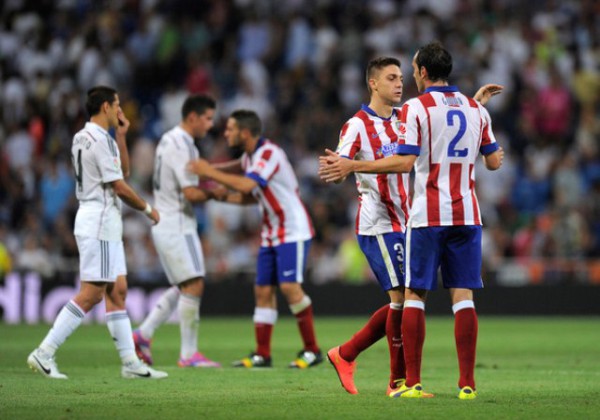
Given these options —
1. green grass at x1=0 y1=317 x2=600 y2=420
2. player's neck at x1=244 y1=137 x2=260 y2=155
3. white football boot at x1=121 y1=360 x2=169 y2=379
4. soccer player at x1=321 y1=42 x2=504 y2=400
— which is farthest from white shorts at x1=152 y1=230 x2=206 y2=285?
soccer player at x1=321 y1=42 x2=504 y2=400

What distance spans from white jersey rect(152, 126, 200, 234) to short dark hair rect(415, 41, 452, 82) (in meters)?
4.13

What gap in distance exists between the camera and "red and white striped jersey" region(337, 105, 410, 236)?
29.9ft

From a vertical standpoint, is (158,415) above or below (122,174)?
below

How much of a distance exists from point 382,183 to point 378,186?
40mm

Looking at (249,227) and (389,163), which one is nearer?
(389,163)

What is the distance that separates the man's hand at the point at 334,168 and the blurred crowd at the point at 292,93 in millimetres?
12188

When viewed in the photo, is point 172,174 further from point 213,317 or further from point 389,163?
point 213,317

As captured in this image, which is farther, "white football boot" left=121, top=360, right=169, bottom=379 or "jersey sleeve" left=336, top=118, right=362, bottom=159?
"white football boot" left=121, top=360, right=169, bottom=379

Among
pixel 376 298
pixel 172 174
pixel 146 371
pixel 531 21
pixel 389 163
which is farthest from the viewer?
pixel 531 21

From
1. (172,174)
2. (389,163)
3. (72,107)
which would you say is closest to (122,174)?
(172,174)

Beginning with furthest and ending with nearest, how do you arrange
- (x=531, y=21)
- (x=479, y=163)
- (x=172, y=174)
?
(x=531, y=21), (x=479, y=163), (x=172, y=174)

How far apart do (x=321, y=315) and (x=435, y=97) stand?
1244cm

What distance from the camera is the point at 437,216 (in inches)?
314

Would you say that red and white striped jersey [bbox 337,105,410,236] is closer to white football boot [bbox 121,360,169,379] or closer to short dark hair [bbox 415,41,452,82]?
short dark hair [bbox 415,41,452,82]
